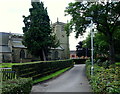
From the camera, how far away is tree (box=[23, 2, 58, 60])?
98.8ft

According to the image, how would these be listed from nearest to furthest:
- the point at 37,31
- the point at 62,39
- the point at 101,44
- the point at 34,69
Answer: the point at 34,69, the point at 101,44, the point at 37,31, the point at 62,39

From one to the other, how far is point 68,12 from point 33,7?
42.8ft

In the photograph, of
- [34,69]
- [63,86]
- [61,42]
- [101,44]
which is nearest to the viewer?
[63,86]

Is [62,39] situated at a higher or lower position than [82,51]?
higher

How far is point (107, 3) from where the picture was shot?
2017 cm

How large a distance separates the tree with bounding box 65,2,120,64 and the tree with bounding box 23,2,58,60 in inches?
350

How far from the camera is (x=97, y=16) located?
2109cm

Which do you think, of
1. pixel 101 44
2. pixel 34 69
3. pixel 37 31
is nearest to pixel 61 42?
pixel 37 31

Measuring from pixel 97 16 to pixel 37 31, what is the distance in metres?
14.2

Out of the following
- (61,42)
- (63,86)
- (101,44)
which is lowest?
(63,86)

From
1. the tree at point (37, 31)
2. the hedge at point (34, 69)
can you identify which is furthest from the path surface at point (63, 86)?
the tree at point (37, 31)

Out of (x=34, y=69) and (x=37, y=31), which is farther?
(x=37, y=31)

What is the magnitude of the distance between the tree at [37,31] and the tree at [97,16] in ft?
29.2

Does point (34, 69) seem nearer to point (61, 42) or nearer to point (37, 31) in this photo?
point (37, 31)
